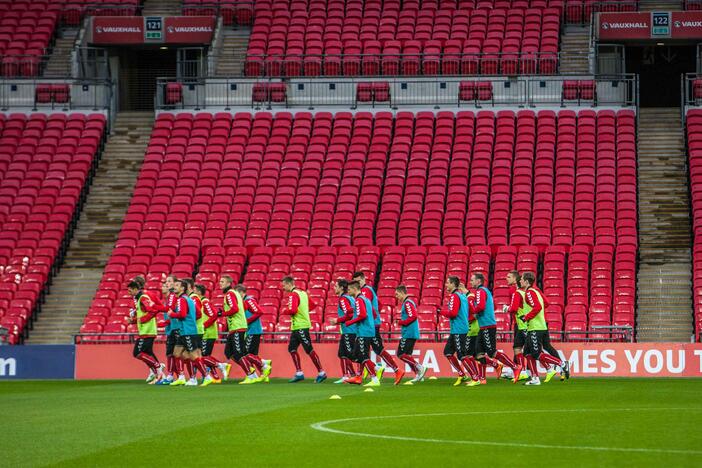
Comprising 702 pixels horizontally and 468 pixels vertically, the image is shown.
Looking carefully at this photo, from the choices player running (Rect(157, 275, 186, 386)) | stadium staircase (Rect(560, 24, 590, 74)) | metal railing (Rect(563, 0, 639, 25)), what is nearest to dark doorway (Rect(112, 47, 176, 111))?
stadium staircase (Rect(560, 24, 590, 74))

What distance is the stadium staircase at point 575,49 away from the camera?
40594 mm

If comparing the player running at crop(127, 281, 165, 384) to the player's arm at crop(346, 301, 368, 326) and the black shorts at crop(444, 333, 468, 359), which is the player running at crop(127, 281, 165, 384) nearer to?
the player's arm at crop(346, 301, 368, 326)

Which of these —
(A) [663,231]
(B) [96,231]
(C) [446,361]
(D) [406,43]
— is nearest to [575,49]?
(D) [406,43]

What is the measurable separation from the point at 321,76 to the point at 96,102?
736 cm

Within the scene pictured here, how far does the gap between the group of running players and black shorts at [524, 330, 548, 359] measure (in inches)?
0.7

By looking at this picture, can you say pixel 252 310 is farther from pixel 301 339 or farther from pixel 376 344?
pixel 376 344

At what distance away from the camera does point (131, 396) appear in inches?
844

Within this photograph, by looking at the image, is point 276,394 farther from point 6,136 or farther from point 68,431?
point 6,136

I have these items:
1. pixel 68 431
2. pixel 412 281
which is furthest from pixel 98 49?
pixel 68 431

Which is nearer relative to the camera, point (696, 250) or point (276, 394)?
point (276, 394)

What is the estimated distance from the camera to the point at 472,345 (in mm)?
24469

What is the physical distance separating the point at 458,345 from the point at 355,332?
2037 millimetres

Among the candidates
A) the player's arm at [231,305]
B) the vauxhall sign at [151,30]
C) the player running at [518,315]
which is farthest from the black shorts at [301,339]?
the vauxhall sign at [151,30]

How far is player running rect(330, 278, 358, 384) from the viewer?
24.4 m
